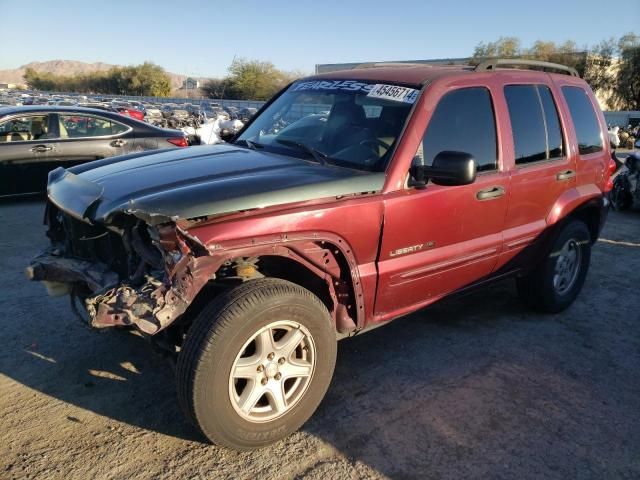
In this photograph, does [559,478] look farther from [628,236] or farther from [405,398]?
[628,236]

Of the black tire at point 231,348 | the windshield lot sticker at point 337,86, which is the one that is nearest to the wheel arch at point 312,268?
the black tire at point 231,348

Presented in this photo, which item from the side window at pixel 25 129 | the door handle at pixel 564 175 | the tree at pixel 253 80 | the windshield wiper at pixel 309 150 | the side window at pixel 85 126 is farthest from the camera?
the tree at pixel 253 80

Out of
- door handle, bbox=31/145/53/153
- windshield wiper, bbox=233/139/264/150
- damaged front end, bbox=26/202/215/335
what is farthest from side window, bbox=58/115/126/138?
damaged front end, bbox=26/202/215/335

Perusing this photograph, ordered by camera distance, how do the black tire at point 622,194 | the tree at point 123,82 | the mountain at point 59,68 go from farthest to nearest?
the mountain at point 59,68 < the tree at point 123,82 < the black tire at point 622,194

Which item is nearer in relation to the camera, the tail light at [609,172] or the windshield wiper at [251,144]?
the windshield wiper at [251,144]

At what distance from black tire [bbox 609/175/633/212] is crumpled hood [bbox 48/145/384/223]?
8.04m

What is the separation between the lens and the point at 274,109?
4348 millimetres

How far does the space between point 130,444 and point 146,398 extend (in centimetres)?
44

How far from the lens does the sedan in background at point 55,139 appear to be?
312 inches

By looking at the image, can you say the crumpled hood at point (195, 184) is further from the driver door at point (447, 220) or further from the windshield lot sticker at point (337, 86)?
the windshield lot sticker at point (337, 86)

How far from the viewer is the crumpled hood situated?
8.66 feet

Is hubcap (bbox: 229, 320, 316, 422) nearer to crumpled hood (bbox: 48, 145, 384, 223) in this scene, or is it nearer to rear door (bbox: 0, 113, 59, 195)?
crumpled hood (bbox: 48, 145, 384, 223)

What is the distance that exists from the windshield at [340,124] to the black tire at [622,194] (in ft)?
24.6

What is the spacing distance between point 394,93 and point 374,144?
0.41m
